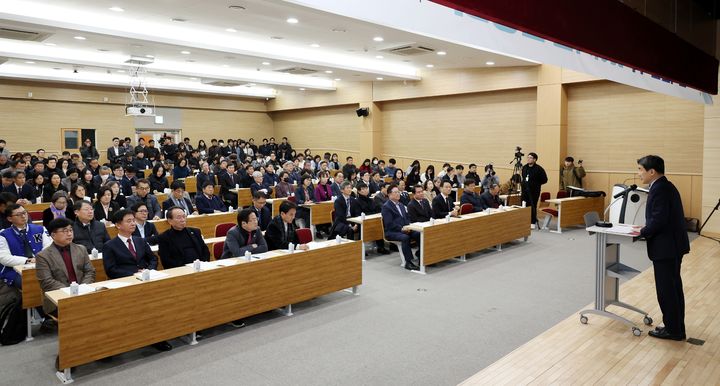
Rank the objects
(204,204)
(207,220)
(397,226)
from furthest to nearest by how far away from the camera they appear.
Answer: (204,204) < (207,220) < (397,226)

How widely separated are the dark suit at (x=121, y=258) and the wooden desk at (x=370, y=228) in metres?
3.46

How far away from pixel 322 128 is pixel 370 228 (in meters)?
12.3

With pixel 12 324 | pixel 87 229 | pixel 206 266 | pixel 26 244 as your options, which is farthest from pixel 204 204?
pixel 12 324

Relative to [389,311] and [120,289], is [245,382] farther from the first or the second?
[389,311]

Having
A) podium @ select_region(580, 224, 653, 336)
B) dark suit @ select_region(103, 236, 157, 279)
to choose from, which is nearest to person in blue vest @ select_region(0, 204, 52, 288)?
dark suit @ select_region(103, 236, 157, 279)

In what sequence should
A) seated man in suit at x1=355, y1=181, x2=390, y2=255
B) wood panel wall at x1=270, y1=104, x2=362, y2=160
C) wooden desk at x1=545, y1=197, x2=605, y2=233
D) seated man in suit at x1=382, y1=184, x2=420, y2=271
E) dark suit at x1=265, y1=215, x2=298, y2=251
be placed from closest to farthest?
dark suit at x1=265, y1=215, x2=298, y2=251 → seated man in suit at x1=382, y1=184, x2=420, y2=271 → seated man in suit at x1=355, y1=181, x2=390, y2=255 → wooden desk at x1=545, y1=197, x2=605, y2=233 → wood panel wall at x1=270, y1=104, x2=362, y2=160

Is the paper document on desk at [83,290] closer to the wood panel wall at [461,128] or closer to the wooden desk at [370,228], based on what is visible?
the wooden desk at [370,228]

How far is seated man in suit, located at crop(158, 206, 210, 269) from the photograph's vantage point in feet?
16.0

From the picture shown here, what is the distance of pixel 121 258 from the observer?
464 cm

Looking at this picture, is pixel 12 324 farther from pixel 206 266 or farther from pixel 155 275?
pixel 206 266

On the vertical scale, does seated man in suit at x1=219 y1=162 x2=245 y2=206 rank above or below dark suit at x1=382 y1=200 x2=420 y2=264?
above

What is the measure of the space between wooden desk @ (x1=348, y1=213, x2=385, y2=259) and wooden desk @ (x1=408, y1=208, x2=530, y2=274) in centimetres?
85

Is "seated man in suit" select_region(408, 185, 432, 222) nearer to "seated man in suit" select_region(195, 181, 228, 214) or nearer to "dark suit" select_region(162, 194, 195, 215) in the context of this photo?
"seated man in suit" select_region(195, 181, 228, 214)

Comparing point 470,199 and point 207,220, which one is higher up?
point 470,199
